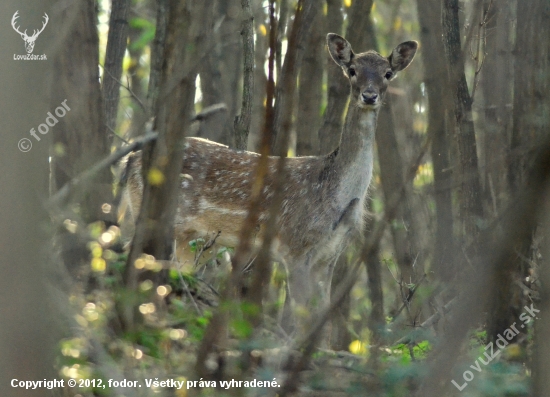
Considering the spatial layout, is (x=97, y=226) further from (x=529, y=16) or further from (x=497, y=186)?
(x=497, y=186)

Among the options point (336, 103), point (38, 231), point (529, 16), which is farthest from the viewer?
point (336, 103)

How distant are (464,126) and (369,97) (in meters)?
0.90

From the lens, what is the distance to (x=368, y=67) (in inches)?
298

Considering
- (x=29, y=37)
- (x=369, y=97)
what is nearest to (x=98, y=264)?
(x=29, y=37)

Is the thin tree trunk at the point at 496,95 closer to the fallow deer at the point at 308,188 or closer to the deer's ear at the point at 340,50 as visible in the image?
the fallow deer at the point at 308,188

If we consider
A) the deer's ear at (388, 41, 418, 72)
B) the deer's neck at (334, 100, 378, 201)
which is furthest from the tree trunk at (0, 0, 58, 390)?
the deer's ear at (388, 41, 418, 72)

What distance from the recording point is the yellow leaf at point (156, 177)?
3453 mm

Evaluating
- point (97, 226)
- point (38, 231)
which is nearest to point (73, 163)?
point (97, 226)

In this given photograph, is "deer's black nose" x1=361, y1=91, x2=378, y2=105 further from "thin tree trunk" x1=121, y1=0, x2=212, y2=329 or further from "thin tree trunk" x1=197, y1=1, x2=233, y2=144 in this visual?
"thin tree trunk" x1=121, y1=0, x2=212, y2=329

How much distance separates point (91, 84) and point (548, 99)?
3.15 meters

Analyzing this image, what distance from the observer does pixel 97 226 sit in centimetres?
417

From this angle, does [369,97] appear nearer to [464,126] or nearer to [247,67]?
[464,126]

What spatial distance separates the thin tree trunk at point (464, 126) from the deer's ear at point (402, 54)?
1067 millimetres

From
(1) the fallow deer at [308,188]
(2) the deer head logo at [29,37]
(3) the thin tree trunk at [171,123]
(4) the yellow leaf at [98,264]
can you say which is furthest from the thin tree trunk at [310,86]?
(2) the deer head logo at [29,37]
